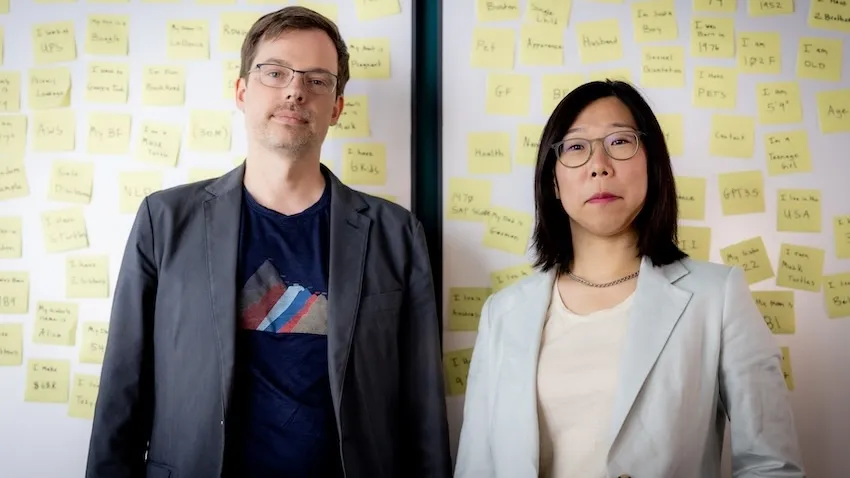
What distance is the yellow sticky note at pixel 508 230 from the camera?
1827 mm

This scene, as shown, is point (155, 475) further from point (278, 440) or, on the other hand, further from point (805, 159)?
point (805, 159)

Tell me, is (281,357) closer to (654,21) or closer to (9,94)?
(9,94)

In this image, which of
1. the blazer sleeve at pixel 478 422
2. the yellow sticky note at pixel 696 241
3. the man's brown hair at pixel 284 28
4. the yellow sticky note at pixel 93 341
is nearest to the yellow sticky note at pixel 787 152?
the yellow sticky note at pixel 696 241

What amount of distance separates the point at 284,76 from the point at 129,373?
0.83 meters

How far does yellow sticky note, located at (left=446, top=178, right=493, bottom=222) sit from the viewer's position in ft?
6.00

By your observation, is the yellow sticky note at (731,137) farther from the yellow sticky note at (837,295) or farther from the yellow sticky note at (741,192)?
the yellow sticky note at (837,295)

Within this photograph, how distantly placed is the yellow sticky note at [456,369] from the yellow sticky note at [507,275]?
0.70 ft

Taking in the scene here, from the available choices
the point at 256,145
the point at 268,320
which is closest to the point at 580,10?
the point at 256,145

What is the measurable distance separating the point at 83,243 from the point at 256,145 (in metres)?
0.71

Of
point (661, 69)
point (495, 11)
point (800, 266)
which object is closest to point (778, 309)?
point (800, 266)

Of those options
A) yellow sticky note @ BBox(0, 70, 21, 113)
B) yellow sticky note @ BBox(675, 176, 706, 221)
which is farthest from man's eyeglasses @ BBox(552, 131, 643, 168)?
yellow sticky note @ BBox(0, 70, 21, 113)

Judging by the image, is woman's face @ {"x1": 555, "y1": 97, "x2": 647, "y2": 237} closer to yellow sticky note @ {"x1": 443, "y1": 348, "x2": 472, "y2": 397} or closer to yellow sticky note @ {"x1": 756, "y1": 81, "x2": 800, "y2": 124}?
yellow sticky note @ {"x1": 443, "y1": 348, "x2": 472, "y2": 397}

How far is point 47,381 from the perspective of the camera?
5.96 ft

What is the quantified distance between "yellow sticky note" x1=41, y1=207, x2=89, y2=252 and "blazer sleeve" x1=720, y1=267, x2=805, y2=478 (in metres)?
1.79
